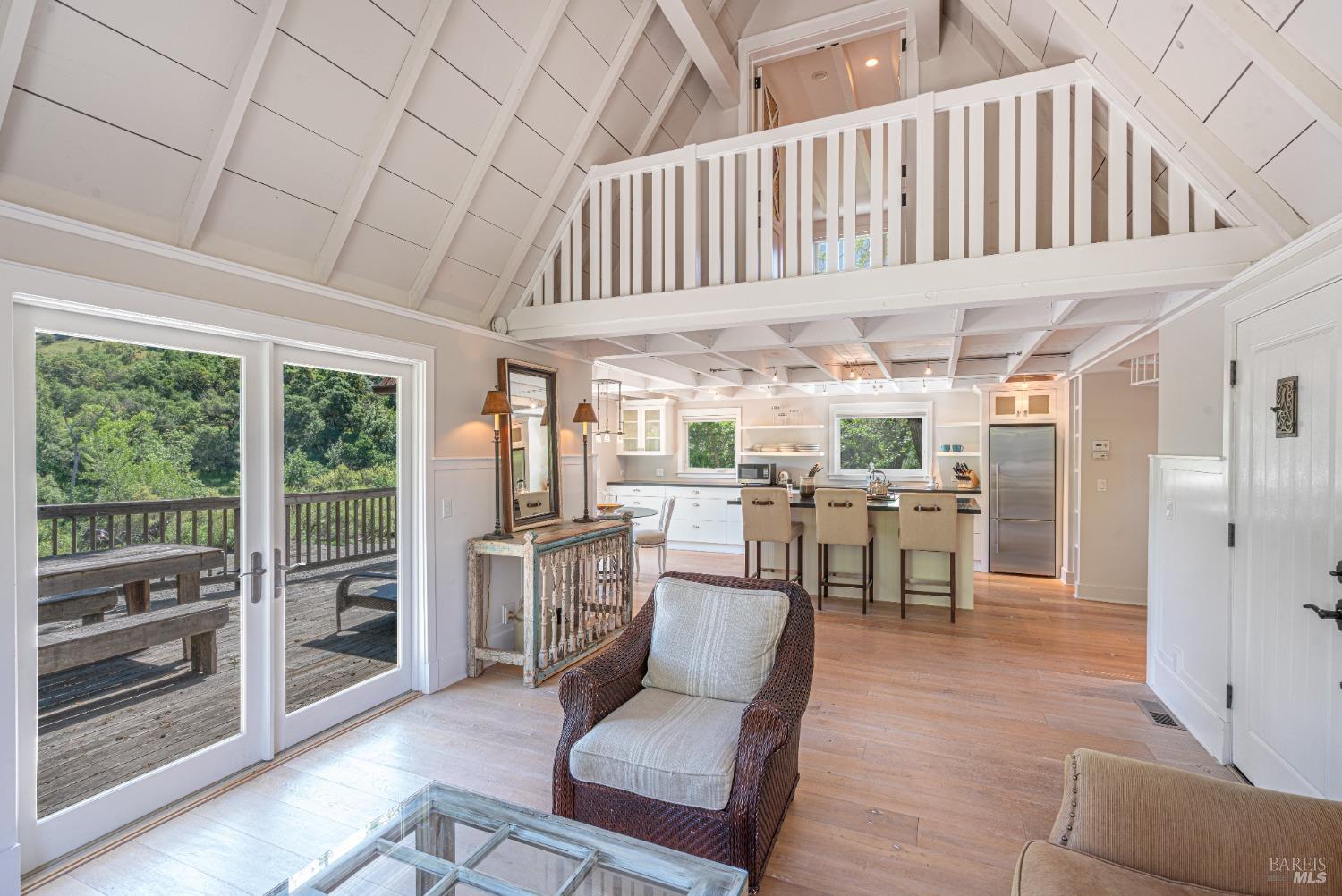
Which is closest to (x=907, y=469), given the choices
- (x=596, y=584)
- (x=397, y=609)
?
(x=596, y=584)

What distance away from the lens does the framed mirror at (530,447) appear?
13.2 feet

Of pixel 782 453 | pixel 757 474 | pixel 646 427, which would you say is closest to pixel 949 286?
pixel 757 474

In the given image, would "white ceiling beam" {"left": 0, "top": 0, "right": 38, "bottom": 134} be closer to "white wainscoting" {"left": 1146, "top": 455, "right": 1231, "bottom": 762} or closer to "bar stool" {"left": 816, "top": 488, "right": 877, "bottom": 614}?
"white wainscoting" {"left": 1146, "top": 455, "right": 1231, "bottom": 762}

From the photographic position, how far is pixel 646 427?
9336 millimetres

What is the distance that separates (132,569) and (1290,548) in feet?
14.7

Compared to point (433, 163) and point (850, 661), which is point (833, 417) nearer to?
point (850, 661)

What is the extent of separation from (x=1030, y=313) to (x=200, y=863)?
4.73 m

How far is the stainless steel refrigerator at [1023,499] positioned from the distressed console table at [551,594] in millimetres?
4718

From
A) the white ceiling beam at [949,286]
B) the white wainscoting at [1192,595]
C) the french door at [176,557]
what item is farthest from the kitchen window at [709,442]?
the french door at [176,557]

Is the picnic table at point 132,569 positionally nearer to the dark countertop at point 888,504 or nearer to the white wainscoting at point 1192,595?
the dark countertop at point 888,504

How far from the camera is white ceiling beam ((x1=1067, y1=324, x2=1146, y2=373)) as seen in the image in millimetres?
3949

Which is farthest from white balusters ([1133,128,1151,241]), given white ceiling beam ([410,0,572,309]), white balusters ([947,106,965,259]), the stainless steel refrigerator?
the stainless steel refrigerator

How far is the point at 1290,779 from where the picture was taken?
2268 millimetres

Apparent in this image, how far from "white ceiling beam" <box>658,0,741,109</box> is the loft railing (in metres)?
0.49
